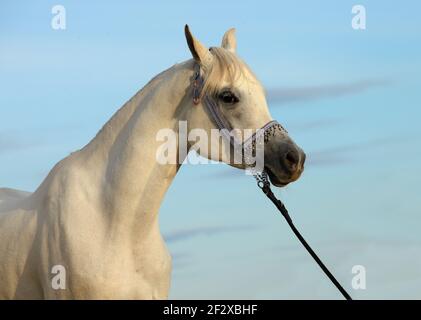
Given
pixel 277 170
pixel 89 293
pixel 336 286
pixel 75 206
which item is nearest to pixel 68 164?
pixel 75 206

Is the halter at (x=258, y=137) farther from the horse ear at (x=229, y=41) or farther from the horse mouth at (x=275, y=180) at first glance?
the horse ear at (x=229, y=41)

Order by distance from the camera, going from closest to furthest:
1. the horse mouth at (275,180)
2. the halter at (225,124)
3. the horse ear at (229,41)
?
the halter at (225,124) < the horse mouth at (275,180) < the horse ear at (229,41)

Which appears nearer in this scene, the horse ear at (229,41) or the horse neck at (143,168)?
the horse neck at (143,168)

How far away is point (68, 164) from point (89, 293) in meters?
1.34

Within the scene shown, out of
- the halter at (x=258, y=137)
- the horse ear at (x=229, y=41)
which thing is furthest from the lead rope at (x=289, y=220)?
the horse ear at (x=229, y=41)

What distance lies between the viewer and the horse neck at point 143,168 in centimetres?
1048

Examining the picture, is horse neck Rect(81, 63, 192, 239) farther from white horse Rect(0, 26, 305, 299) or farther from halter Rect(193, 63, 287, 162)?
halter Rect(193, 63, 287, 162)

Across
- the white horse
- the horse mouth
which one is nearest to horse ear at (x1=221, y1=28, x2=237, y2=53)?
the white horse

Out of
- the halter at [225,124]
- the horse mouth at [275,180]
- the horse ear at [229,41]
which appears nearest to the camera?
the halter at [225,124]

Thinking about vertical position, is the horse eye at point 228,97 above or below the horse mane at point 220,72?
below

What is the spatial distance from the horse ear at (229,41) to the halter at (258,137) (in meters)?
0.76

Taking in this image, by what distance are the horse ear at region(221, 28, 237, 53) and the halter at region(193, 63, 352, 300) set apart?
76 centimetres

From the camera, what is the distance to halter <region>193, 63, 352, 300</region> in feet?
33.7
